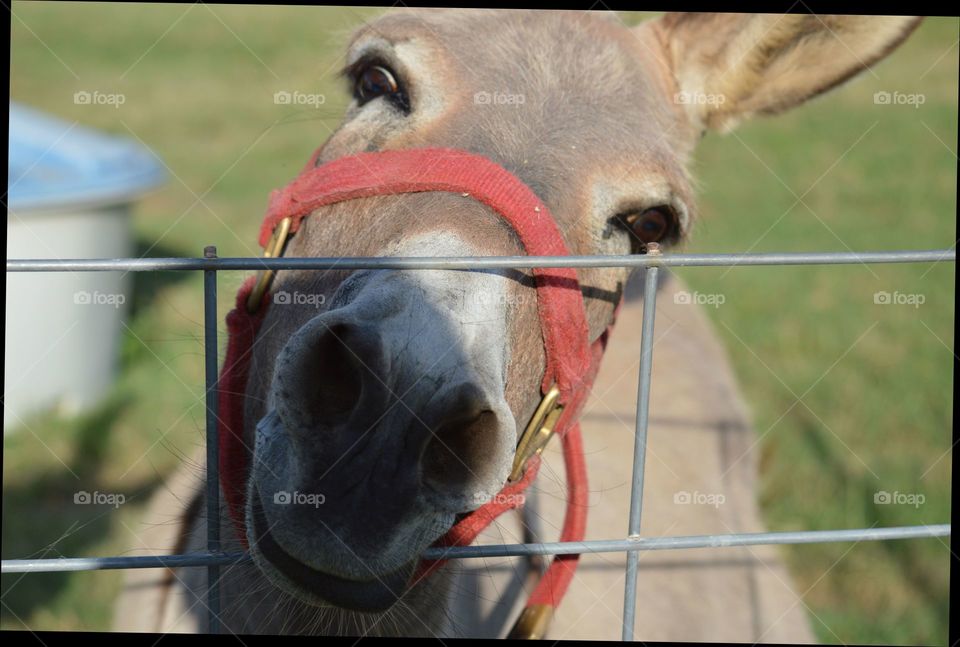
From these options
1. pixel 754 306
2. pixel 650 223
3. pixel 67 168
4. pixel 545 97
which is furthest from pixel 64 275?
pixel 754 306

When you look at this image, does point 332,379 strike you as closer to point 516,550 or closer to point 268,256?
point 516,550

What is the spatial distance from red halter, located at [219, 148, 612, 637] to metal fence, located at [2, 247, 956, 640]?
0.15m

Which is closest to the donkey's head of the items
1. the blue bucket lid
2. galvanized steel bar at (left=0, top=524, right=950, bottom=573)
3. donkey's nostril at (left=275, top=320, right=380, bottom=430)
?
donkey's nostril at (left=275, top=320, right=380, bottom=430)

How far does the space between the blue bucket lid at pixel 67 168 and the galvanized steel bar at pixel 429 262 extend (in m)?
3.35

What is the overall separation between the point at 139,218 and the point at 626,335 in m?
5.54

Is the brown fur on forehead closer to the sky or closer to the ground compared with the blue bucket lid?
closer to the ground

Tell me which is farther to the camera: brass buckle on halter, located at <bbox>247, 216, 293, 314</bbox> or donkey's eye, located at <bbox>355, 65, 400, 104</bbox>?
donkey's eye, located at <bbox>355, 65, 400, 104</bbox>

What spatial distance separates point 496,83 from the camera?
1995mm

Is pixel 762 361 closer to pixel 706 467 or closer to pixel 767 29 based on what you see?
pixel 706 467

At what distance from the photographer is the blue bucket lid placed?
456cm

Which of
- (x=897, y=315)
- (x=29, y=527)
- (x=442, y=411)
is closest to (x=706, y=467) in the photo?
(x=442, y=411)

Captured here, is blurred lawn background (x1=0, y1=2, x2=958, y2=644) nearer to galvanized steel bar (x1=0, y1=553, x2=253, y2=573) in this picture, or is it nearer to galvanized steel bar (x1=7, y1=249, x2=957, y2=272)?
galvanized steel bar (x1=0, y1=553, x2=253, y2=573)

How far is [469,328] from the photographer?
1.42 meters

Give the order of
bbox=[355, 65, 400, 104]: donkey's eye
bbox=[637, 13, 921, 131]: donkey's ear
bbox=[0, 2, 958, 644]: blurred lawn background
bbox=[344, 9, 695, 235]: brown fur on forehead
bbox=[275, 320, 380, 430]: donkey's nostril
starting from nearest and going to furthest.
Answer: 1. bbox=[275, 320, 380, 430]: donkey's nostril
2. bbox=[344, 9, 695, 235]: brown fur on forehead
3. bbox=[355, 65, 400, 104]: donkey's eye
4. bbox=[637, 13, 921, 131]: donkey's ear
5. bbox=[0, 2, 958, 644]: blurred lawn background
